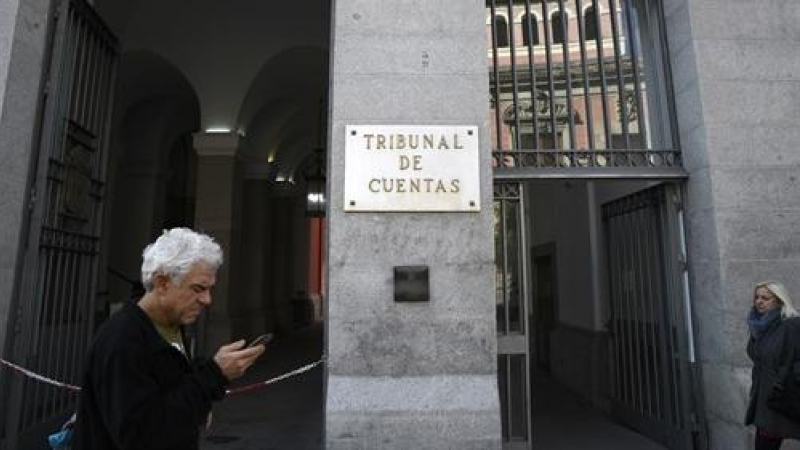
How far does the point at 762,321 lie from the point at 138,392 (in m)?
4.18

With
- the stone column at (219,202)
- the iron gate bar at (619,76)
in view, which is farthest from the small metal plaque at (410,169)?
the stone column at (219,202)

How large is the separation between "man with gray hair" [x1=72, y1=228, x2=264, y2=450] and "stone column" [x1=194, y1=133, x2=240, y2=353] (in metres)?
9.32

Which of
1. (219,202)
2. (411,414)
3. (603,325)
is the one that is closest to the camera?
(411,414)

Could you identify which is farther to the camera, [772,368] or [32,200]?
[32,200]

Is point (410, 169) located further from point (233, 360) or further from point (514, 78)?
point (233, 360)

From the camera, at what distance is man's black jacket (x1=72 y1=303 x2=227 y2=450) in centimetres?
178

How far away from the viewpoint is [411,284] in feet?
14.7

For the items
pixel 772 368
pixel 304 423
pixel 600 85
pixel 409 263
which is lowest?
pixel 304 423

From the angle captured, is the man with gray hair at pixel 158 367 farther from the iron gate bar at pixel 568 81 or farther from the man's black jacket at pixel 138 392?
the iron gate bar at pixel 568 81

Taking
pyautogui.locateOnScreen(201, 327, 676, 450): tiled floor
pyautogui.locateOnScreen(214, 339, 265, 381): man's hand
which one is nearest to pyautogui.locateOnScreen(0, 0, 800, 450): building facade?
pyautogui.locateOnScreen(201, 327, 676, 450): tiled floor

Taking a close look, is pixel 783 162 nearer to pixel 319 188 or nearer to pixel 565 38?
pixel 565 38

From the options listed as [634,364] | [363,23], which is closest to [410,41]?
[363,23]

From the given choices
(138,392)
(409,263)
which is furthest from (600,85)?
(138,392)

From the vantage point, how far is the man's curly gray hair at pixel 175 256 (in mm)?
2039
